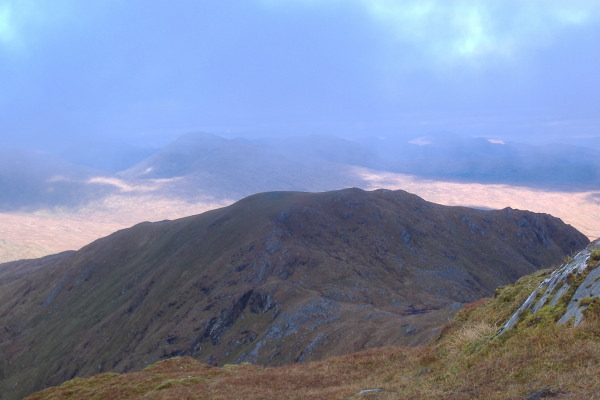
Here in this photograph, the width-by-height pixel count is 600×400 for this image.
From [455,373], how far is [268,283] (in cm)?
8978

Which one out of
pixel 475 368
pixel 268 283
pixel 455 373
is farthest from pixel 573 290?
pixel 268 283

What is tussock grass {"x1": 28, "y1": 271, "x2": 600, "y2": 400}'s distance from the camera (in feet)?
35.1

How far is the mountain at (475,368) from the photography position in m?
10.8

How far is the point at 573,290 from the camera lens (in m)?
14.2

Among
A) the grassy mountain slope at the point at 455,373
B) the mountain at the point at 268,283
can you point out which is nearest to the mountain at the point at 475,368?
the grassy mountain slope at the point at 455,373

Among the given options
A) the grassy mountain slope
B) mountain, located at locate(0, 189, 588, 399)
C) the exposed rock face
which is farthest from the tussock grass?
mountain, located at locate(0, 189, 588, 399)

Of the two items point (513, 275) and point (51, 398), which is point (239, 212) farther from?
point (51, 398)

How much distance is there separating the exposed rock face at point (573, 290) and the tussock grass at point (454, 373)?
639 mm

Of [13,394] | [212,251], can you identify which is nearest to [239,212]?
[212,251]

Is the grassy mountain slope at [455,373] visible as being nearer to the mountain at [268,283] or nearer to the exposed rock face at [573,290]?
the exposed rock face at [573,290]

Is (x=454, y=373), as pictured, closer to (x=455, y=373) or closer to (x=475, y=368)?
(x=455, y=373)

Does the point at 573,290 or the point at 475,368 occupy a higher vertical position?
the point at 573,290

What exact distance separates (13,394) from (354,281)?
306 ft

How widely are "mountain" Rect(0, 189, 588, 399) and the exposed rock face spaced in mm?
35212
